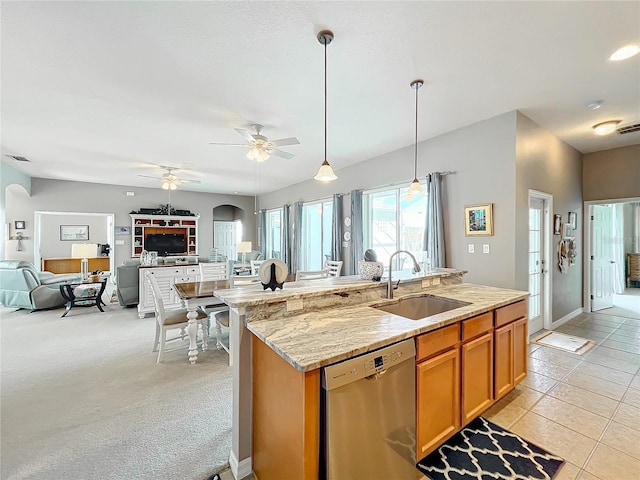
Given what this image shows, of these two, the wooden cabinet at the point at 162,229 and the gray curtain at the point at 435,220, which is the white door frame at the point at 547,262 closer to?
the gray curtain at the point at 435,220

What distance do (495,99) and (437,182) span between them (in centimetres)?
119

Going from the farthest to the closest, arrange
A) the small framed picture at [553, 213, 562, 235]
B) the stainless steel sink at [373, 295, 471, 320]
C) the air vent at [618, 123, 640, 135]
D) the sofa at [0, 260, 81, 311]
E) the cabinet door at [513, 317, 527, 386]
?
the sofa at [0, 260, 81, 311] → the small framed picture at [553, 213, 562, 235] → the air vent at [618, 123, 640, 135] → the cabinet door at [513, 317, 527, 386] → the stainless steel sink at [373, 295, 471, 320]

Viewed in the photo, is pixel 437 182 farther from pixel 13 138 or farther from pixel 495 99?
pixel 13 138

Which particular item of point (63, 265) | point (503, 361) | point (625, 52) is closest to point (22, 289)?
point (63, 265)

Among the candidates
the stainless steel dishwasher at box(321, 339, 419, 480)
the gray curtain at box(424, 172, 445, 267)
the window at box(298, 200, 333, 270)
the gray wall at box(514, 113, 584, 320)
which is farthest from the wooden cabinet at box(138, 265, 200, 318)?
the gray wall at box(514, 113, 584, 320)

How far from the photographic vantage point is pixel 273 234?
8836 millimetres

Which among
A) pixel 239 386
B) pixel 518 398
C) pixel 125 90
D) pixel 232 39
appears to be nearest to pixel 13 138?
pixel 125 90

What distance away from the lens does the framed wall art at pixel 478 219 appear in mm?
3379

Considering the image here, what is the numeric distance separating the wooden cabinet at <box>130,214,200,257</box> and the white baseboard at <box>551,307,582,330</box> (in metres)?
8.90

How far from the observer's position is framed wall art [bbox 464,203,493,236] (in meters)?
3.38

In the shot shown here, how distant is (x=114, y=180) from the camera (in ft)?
22.7

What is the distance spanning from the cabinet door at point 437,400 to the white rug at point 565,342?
8.77 feet

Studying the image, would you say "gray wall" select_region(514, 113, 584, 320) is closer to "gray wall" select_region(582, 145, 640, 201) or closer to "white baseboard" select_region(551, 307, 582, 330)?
"white baseboard" select_region(551, 307, 582, 330)

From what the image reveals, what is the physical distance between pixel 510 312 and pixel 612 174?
14.7ft
